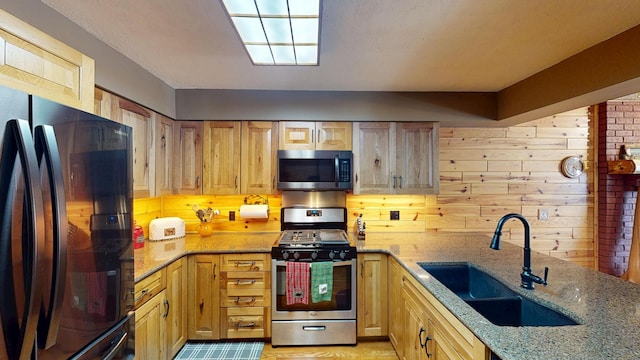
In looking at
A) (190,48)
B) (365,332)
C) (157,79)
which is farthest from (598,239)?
(157,79)

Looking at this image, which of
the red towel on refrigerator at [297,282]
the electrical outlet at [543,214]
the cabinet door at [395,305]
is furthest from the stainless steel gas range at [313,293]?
the electrical outlet at [543,214]

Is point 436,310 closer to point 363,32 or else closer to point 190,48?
point 363,32

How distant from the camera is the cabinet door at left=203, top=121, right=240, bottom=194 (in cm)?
291

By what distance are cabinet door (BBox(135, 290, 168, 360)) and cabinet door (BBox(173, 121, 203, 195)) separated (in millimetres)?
1047

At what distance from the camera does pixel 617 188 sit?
10.5ft

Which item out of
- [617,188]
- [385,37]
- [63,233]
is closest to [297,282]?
[63,233]

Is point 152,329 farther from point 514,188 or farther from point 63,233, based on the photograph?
point 514,188

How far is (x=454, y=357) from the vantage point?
139 cm

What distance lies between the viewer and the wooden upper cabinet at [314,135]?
115 inches

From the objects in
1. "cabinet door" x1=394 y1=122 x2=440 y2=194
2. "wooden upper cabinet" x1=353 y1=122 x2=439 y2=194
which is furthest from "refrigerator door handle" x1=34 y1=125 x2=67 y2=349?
"cabinet door" x1=394 y1=122 x2=440 y2=194

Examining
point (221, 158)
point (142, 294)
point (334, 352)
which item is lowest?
point (334, 352)

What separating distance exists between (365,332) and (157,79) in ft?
9.27

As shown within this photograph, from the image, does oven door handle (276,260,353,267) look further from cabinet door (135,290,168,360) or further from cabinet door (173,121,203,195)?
cabinet door (173,121,203,195)

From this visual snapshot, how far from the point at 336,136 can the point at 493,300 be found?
188cm
